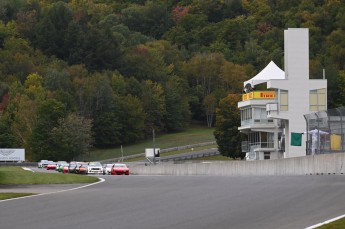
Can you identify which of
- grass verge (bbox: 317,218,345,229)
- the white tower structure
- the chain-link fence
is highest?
the white tower structure

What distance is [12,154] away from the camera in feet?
454

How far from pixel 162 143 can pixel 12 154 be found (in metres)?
30.6

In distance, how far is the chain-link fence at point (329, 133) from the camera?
4859 centimetres

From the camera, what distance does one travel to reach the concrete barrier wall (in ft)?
139

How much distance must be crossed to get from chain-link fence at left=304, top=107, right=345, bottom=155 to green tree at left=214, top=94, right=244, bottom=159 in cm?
7820

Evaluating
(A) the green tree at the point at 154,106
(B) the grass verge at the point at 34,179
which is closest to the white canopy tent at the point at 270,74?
(A) the green tree at the point at 154,106

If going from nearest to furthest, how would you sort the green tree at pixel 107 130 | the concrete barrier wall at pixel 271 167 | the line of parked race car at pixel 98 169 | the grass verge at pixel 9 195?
the grass verge at pixel 9 195 < the concrete barrier wall at pixel 271 167 < the line of parked race car at pixel 98 169 < the green tree at pixel 107 130

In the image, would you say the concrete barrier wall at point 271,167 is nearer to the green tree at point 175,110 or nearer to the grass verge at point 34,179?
the grass verge at point 34,179

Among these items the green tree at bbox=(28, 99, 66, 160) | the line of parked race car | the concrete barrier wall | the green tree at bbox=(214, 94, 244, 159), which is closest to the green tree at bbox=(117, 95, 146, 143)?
the green tree at bbox=(28, 99, 66, 160)

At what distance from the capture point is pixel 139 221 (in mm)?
23406

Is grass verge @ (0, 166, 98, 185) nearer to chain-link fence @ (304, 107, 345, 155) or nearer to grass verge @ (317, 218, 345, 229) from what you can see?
chain-link fence @ (304, 107, 345, 155)

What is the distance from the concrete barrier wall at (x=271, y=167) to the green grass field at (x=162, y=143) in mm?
73924

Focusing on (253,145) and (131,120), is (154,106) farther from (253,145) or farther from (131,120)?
(253,145)

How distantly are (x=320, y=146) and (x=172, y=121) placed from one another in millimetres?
125725
